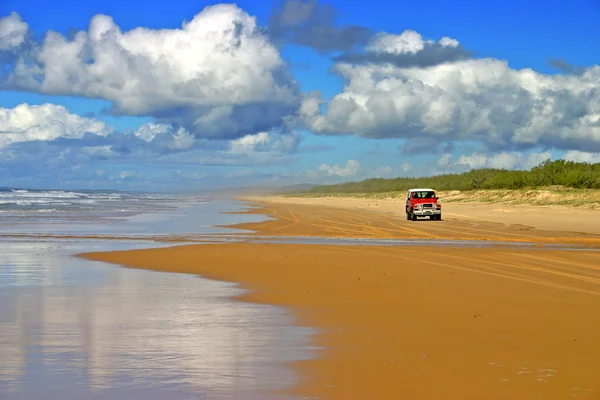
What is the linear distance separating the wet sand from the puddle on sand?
694mm

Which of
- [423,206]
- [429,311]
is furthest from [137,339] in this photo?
[423,206]

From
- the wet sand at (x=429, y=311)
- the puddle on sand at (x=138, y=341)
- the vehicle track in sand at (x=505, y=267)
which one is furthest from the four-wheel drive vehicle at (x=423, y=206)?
the puddle on sand at (x=138, y=341)

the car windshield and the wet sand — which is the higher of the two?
the car windshield

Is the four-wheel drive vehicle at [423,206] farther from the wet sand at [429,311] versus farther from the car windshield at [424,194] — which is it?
the wet sand at [429,311]

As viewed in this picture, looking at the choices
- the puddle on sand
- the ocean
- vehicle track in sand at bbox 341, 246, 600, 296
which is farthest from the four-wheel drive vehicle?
the puddle on sand

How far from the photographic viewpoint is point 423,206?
5309 centimetres

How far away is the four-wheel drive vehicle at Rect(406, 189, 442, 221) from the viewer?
53.1 m

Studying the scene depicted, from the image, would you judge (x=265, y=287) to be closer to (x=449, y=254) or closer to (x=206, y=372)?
(x=206, y=372)

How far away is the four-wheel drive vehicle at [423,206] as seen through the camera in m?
53.1

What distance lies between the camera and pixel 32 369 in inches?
353

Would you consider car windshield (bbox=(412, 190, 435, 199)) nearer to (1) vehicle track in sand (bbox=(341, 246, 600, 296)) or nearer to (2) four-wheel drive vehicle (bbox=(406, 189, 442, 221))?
(2) four-wheel drive vehicle (bbox=(406, 189, 442, 221))

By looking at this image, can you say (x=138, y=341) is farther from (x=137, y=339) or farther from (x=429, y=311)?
(x=429, y=311)

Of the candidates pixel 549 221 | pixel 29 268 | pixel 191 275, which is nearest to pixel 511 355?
pixel 191 275

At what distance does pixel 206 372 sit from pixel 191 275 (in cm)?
1095
